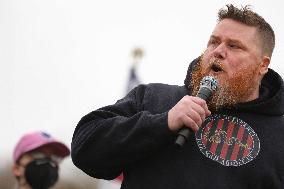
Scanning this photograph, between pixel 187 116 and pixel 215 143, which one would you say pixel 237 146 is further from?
pixel 187 116

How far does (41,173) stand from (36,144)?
0.25m

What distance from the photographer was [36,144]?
5.64 meters

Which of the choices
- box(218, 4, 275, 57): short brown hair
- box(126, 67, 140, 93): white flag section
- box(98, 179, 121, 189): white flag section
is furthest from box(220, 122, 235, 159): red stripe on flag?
Answer: box(126, 67, 140, 93): white flag section

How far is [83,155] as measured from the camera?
11.7ft

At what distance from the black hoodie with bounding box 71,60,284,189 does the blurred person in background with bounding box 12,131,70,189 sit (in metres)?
2.01

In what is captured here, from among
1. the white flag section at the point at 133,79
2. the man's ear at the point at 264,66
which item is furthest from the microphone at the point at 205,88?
the white flag section at the point at 133,79

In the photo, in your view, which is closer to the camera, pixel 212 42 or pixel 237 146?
pixel 237 146

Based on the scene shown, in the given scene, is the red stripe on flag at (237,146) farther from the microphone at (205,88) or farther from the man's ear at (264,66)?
the man's ear at (264,66)

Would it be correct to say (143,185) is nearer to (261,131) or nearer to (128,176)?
(128,176)

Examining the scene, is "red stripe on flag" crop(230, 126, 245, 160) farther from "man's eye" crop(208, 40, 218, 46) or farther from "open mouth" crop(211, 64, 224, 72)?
"man's eye" crop(208, 40, 218, 46)

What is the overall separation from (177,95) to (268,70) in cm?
77

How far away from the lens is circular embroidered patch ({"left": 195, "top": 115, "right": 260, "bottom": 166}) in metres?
3.52

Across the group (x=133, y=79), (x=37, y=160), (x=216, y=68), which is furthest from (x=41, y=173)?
(x=133, y=79)

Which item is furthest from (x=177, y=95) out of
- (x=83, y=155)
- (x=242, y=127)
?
(x=83, y=155)
